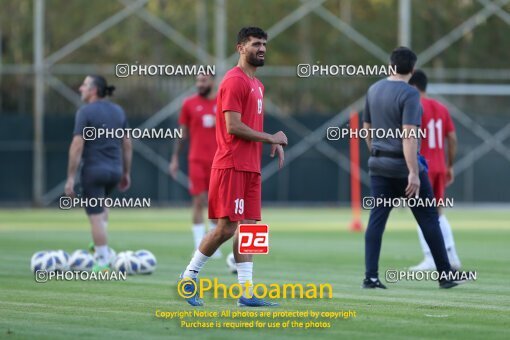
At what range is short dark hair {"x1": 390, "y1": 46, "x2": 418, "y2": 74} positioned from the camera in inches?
449

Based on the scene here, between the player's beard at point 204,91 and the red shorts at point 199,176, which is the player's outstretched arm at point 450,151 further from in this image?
the player's beard at point 204,91

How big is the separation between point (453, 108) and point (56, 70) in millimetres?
10511

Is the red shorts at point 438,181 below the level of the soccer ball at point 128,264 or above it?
above

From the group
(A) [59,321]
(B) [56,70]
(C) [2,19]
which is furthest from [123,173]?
(C) [2,19]

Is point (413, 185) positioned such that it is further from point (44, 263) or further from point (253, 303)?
point (44, 263)

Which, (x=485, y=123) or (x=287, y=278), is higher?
(x=485, y=123)

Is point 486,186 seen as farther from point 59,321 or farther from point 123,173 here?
point 59,321

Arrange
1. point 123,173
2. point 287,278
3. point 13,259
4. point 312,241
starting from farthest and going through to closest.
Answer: point 312,241 < point 13,259 < point 123,173 < point 287,278

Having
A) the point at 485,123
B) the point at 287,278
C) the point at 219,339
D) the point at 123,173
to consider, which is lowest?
the point at 219,339

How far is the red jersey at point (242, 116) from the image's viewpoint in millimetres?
9938

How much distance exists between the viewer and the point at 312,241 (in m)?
19.4

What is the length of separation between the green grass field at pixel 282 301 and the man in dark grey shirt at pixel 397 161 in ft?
1.36

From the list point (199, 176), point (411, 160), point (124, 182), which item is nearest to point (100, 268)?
point (124, 182)

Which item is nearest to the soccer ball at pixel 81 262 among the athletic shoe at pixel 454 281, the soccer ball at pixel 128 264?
the soccer ball at pixel 128 264
